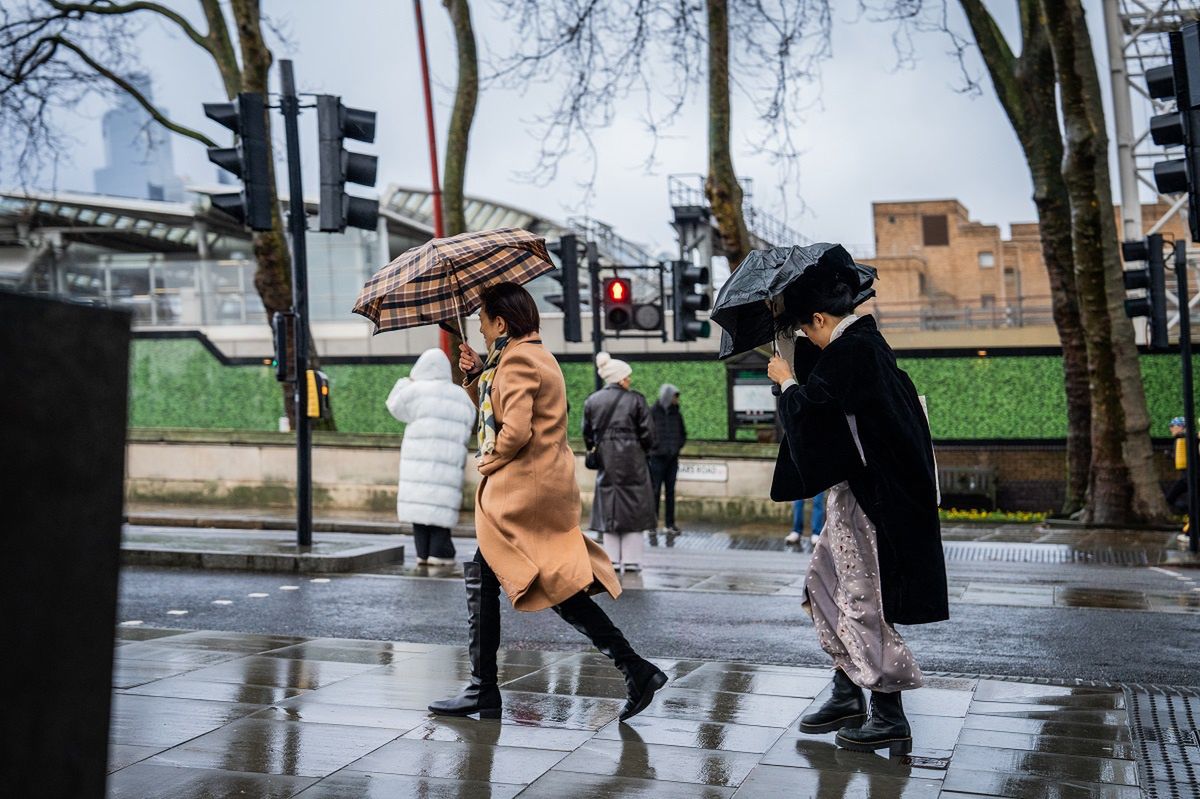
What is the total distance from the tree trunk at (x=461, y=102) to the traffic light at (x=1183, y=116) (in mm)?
14924

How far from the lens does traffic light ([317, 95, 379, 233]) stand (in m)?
11.8

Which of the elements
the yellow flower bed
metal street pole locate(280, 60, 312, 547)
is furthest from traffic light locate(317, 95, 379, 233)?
the yellow flower bed

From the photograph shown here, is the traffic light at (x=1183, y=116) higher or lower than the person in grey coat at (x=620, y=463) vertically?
higher

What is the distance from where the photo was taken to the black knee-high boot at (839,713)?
5262 mm

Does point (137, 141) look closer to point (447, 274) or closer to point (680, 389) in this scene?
point (680, 389)

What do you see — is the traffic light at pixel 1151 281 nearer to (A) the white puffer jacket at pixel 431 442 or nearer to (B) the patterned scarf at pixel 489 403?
(A) the white puffer jacket at pixel 431 442

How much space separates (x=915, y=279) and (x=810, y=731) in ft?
210

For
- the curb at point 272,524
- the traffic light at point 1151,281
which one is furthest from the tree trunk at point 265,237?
the traffic light at point 1151,281

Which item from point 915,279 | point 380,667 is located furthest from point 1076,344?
point 915,279

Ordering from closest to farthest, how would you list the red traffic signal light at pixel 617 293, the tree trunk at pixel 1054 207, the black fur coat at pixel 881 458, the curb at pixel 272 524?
the black fur coat at pixel 881 458, the red traffic signal light at pixel 617 293, the curb at pixel 272 524, the tree trunk at pixel 1054 207

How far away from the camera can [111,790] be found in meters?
4.28

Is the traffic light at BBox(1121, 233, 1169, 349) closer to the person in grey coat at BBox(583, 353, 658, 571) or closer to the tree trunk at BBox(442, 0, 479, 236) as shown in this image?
the person in grey coat at BBox(583, 353, 658, 571)

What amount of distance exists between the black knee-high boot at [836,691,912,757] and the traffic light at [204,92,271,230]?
838 centimetres

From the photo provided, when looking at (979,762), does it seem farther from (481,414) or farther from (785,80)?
(785,80)
